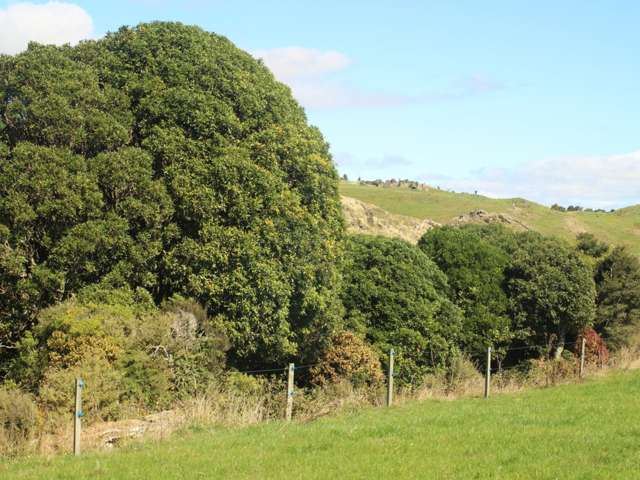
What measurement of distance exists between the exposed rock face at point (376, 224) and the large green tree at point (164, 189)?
2329 centimetres

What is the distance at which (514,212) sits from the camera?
88.9 meters

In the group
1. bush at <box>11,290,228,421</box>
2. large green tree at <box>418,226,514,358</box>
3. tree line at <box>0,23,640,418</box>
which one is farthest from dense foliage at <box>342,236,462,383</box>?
bush at <box>11,290,228,421</box>

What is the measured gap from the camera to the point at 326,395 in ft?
67.6

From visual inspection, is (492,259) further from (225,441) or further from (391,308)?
(225,441)

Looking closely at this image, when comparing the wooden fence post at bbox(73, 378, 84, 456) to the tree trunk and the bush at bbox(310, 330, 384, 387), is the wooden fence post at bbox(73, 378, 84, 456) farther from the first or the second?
the tree trunk

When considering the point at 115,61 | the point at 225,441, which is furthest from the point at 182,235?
the point at 225,441

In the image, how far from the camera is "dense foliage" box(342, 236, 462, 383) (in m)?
24.5

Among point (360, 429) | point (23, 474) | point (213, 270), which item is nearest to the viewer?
point (23, 474)

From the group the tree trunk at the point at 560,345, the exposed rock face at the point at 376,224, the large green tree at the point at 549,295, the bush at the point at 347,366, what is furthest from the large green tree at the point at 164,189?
the exposed rock face at the point at 376,224

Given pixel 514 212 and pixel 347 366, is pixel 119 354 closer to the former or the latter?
pixel 347 366

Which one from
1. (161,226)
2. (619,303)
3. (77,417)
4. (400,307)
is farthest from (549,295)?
(77,417)

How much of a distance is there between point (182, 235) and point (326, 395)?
5533mm

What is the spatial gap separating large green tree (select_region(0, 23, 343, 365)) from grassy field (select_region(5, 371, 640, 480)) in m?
4.34

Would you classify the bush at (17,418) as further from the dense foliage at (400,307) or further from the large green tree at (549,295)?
the large green tree at (549,295)
